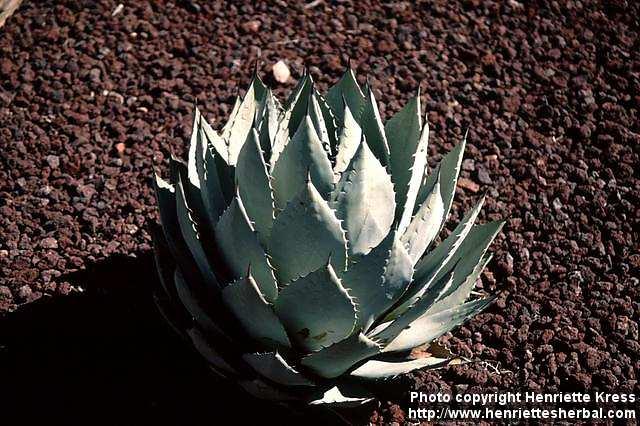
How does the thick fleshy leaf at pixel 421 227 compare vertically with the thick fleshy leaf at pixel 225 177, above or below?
below

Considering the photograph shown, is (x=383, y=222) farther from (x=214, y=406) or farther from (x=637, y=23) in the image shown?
(x=637, y=23)

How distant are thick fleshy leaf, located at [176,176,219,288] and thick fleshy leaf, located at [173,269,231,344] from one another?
0.05 metres

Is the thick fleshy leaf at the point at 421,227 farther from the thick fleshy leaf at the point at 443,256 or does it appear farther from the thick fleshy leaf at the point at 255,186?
the thick fleshy leaf at the point at 255,186

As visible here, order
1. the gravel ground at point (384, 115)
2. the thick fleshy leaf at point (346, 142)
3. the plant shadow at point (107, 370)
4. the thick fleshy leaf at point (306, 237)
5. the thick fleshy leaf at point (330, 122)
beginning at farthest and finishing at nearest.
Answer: the gravel ground at point (384, 115)
the plant shadow at point (107, 370)
the thick fleshy leaf at point (330, 122)
the thick fleshy leaf at point (346, 142)
the thick fleshy leaf at point (306, 237)

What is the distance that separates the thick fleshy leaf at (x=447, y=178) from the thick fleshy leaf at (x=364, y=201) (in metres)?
0.22

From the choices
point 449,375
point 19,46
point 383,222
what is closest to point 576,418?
point 449,375

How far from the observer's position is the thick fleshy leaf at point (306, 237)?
148 cm

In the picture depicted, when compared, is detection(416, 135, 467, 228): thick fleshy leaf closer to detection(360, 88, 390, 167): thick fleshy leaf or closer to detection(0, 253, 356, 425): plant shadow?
detection(360, 88, 390, 167): thick fleshy leaf

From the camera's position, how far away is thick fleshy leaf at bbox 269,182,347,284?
1.48 meters

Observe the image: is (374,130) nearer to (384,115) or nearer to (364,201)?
(364,201)

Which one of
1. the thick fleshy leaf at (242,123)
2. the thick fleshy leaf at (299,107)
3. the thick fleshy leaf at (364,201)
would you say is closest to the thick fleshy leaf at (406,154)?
the thick fleshy leaf at (364,201)

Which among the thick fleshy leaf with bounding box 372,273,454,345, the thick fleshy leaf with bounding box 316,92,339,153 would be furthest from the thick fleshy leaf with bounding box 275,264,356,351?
the thick fleshy leaf with bounding box 316,92,339,153

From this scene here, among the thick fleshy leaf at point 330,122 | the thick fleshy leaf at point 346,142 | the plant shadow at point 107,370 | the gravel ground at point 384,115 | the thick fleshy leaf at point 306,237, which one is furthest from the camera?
the gravel ground at point 384,115

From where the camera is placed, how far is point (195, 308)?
1669 mm
